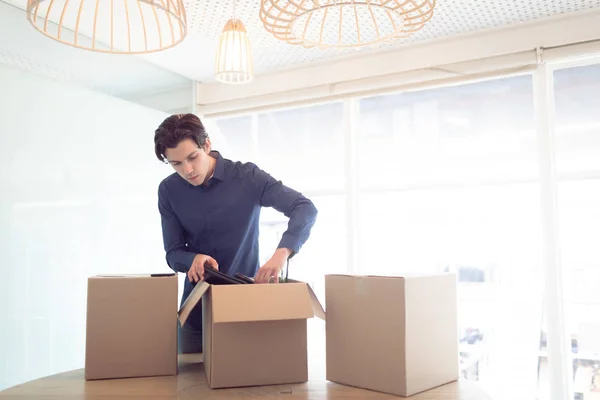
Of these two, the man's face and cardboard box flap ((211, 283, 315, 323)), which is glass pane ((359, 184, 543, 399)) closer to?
the man's face

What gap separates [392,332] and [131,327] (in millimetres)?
634

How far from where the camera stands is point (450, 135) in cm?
324

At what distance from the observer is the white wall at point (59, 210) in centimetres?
245

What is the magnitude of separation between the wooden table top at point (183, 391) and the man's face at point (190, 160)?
23.9 inches

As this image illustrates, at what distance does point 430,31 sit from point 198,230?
179 centimetres

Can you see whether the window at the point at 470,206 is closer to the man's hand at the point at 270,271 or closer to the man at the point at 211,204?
the man at the point at 211,204

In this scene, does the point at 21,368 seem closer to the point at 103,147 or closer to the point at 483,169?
the point at 103,147

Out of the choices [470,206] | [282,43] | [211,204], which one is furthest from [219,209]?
[470,206]

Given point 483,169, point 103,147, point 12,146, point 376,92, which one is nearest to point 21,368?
point 12,146

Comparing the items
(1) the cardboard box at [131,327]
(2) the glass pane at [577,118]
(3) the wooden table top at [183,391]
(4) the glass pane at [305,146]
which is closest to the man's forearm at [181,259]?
(1) the cardboard box at [131,327]

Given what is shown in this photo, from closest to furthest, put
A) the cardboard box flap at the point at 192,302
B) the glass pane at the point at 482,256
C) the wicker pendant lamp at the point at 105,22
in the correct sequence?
the cardboard box flap at the point at 192,302
the wicker pendant lamp at the point at 105,22
the glass pane at the point at 482,256

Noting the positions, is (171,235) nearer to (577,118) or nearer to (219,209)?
(219,209)

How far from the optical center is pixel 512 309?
3.04m

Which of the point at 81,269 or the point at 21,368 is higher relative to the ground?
the point at 81,269
